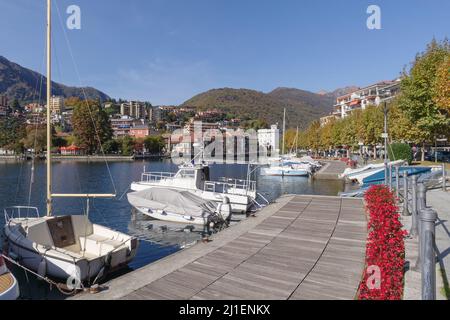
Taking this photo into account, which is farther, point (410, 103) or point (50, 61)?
point (410, 103)

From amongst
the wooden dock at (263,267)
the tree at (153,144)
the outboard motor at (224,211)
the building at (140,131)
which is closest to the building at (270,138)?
the tree at (153,144)

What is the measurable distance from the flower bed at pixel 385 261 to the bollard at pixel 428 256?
0.85m

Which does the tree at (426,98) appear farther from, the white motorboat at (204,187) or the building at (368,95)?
the building at (368,95)

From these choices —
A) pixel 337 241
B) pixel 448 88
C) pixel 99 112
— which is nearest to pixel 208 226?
pixel 337 241

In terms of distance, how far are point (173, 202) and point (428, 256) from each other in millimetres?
17746

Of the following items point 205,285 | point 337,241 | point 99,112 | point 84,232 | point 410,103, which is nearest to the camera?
point 205,285

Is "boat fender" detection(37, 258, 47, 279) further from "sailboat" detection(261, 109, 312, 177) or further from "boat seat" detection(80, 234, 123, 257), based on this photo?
"sailboat" detection(261, 109, 312, 177)

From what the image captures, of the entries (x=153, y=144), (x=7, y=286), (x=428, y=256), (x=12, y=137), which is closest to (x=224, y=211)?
(x=7, y=286)

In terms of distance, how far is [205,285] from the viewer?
8.45m

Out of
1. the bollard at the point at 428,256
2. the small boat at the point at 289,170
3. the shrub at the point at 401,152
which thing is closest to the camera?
the bollard at the point at 428,256

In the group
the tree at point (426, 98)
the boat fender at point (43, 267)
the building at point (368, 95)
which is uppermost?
the building at point (368, 95)

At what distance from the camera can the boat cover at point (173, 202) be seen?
20859mm
